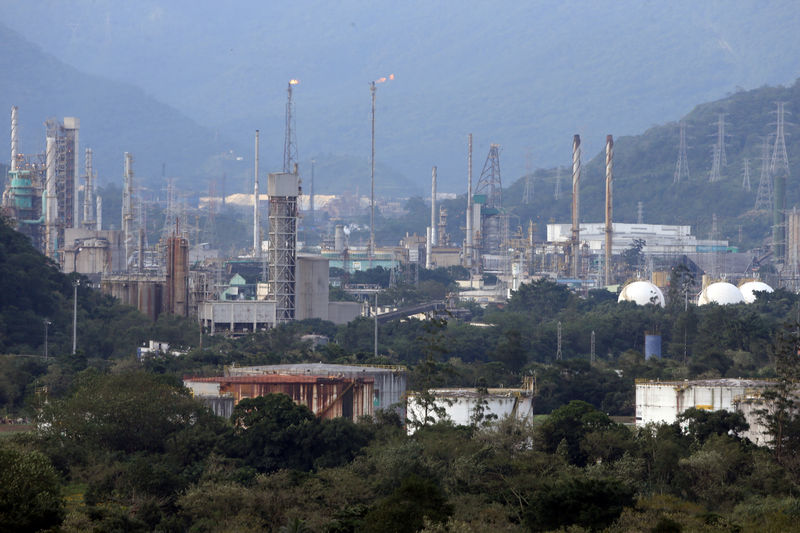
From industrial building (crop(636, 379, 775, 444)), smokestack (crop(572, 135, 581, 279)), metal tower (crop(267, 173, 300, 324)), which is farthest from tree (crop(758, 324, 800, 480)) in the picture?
smokestack (crop(572, 135, 581, 279))

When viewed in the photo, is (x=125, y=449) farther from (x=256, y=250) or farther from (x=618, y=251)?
(x=618, y=251)

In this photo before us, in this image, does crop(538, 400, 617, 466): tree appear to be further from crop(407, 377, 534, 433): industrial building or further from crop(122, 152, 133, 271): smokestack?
crop(122, 152, 133, 271): smokestack

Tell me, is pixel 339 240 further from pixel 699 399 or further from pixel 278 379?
pixel 699 399

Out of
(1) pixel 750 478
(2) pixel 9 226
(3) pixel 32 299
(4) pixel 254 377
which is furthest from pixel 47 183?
(1) pixel 750 478

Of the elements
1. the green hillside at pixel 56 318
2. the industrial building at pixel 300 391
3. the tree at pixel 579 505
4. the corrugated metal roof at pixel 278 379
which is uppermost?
the green hillside at pixel 56 318

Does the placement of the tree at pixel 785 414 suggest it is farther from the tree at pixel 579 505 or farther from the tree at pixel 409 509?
the tree at pixel 409 509

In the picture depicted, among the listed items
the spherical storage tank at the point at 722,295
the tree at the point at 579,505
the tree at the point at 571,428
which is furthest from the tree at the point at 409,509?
the spherical storage tank at the point at 722,295
